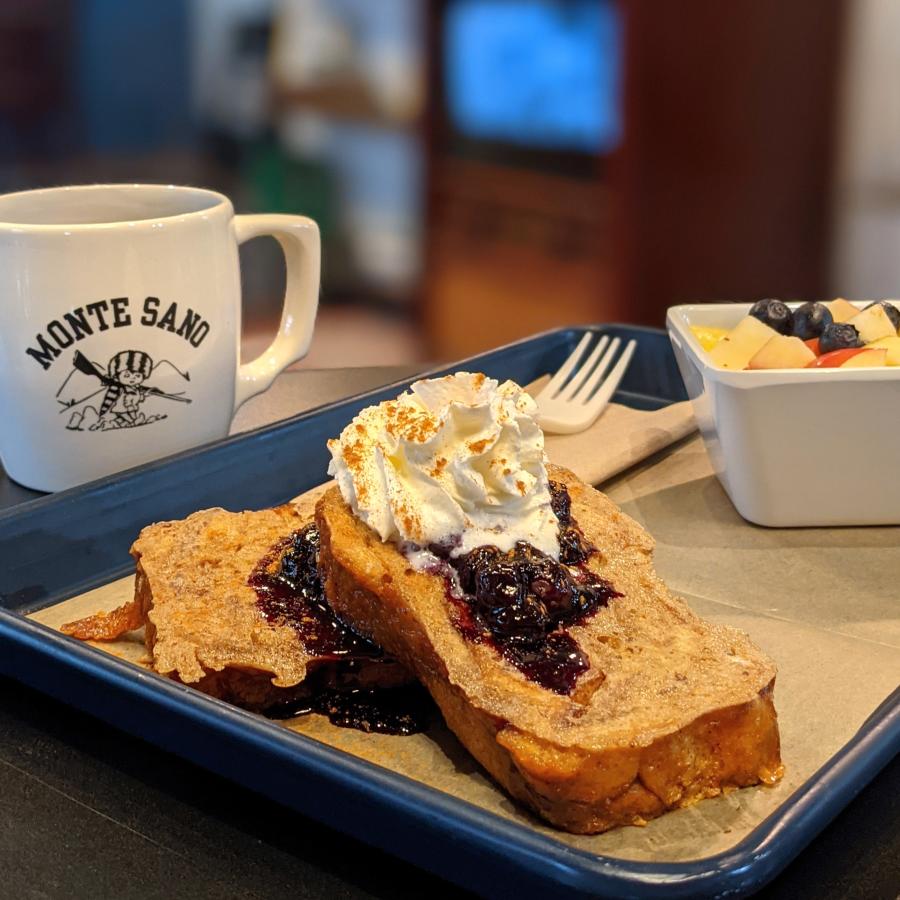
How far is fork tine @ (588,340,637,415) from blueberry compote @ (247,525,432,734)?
2.62 ft

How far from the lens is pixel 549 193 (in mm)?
5207

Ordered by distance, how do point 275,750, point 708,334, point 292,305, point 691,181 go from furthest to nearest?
point 691,181 → point 292,305 → point 708,334 → point 275,750

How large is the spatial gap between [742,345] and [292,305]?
66 centimetres

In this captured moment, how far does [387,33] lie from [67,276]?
445 centimetres

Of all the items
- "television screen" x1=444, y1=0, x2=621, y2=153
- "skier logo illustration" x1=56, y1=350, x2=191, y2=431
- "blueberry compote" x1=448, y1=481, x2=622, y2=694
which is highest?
"television screen" x1=444, y1=0, x2=621, y2=153

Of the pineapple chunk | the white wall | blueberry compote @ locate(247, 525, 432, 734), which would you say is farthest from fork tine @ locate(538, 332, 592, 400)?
the white wall

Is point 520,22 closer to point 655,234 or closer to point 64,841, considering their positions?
point 655,234

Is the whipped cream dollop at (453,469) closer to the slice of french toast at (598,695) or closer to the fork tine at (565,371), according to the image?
the slice of french toast at (598,695)

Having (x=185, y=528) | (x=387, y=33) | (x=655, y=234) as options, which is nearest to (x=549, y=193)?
(x=655, y=234)

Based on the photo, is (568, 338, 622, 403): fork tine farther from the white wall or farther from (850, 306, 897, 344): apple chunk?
the white wall

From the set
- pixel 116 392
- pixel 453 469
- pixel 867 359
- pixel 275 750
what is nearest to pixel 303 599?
pixel 453 469

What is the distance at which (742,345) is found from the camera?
66.9 inches

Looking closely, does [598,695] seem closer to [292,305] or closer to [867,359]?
[867,359]

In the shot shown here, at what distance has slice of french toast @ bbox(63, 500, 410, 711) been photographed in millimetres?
1156
